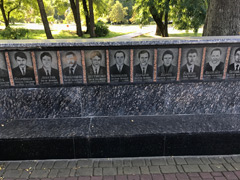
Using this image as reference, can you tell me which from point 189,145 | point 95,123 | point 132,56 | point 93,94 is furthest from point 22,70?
point 189,145

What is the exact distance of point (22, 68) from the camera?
3.64 m

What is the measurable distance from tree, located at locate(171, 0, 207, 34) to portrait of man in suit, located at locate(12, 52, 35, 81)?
522 inches

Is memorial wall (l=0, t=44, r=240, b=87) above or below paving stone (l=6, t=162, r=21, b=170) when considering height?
above

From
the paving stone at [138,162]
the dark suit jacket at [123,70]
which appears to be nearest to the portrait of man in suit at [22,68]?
the dark suit jacket at [123,70]

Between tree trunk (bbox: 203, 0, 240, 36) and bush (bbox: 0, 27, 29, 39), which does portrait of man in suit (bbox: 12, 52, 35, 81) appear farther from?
bush (bbox: 0, 27, 29, 39)

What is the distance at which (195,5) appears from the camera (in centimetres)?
1478

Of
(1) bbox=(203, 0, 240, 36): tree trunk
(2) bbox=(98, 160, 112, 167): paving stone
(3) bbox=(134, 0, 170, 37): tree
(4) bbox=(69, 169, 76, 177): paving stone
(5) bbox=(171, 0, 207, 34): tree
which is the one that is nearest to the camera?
(4) bbox=(69, 169, 76, 177): paving stone

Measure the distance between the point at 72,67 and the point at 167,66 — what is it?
162 centimetres

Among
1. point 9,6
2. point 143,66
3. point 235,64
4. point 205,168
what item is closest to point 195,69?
point 235,64

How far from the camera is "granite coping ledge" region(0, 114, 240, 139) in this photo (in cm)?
334

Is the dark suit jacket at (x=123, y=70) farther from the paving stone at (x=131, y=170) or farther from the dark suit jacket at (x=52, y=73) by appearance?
the paving stone at (x=131, y=170)

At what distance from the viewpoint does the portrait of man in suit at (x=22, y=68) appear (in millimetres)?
3564

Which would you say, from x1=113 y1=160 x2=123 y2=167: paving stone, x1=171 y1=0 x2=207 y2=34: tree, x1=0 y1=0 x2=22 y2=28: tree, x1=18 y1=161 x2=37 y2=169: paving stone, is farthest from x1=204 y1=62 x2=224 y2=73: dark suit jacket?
x1=0 y1=0 x2=22 y2=28: tree

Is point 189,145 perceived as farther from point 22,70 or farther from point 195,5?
point 195,5
